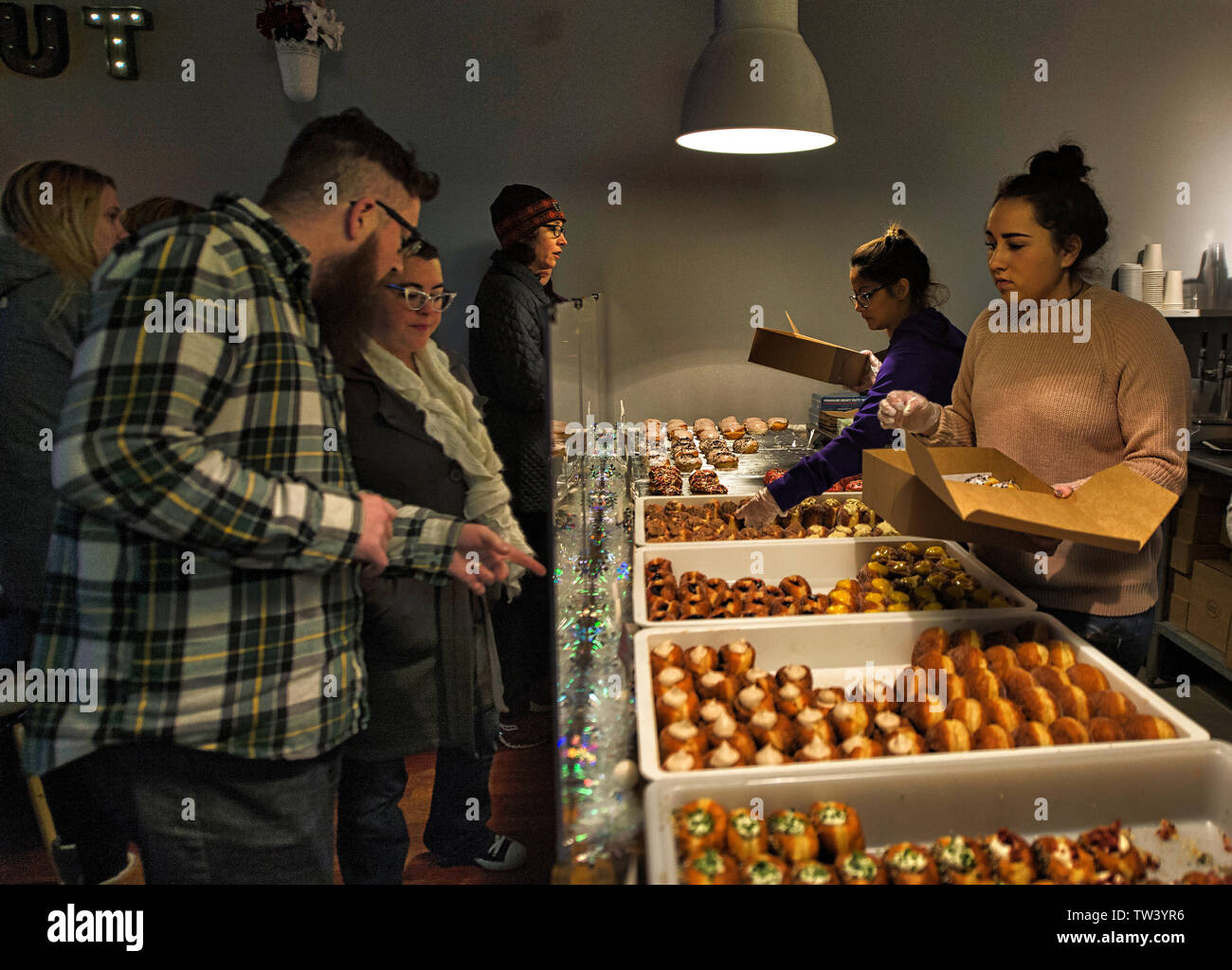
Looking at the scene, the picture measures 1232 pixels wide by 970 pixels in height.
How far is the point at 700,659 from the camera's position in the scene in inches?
61.0

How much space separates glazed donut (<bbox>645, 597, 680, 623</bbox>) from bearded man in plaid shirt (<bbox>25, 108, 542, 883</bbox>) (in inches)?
15.3

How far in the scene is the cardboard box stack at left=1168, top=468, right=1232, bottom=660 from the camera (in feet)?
10.3

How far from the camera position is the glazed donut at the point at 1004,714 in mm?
1371

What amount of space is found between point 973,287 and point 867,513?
2.33 metres

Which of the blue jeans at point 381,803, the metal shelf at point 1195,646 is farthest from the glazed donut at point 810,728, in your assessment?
the metal shelf at point 1195,646

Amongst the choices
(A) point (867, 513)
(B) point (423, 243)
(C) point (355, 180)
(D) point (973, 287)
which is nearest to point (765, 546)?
(A) point (867, 513)

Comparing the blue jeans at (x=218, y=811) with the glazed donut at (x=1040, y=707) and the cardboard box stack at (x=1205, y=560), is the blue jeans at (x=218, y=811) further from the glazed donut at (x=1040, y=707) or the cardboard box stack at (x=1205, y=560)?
the cardboard box stack at (x=1205, y=560)

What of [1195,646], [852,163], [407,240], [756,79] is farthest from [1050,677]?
[852,163]

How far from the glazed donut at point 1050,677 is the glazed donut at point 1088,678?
2cm

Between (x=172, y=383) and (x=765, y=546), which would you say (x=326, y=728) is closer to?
(x=172, y=383)

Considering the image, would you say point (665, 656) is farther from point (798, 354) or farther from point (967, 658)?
point (798, 354)

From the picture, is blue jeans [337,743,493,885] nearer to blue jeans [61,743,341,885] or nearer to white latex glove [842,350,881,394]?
blue jeans [61,743,341,885]

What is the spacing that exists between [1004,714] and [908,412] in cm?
83

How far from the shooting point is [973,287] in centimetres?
426
